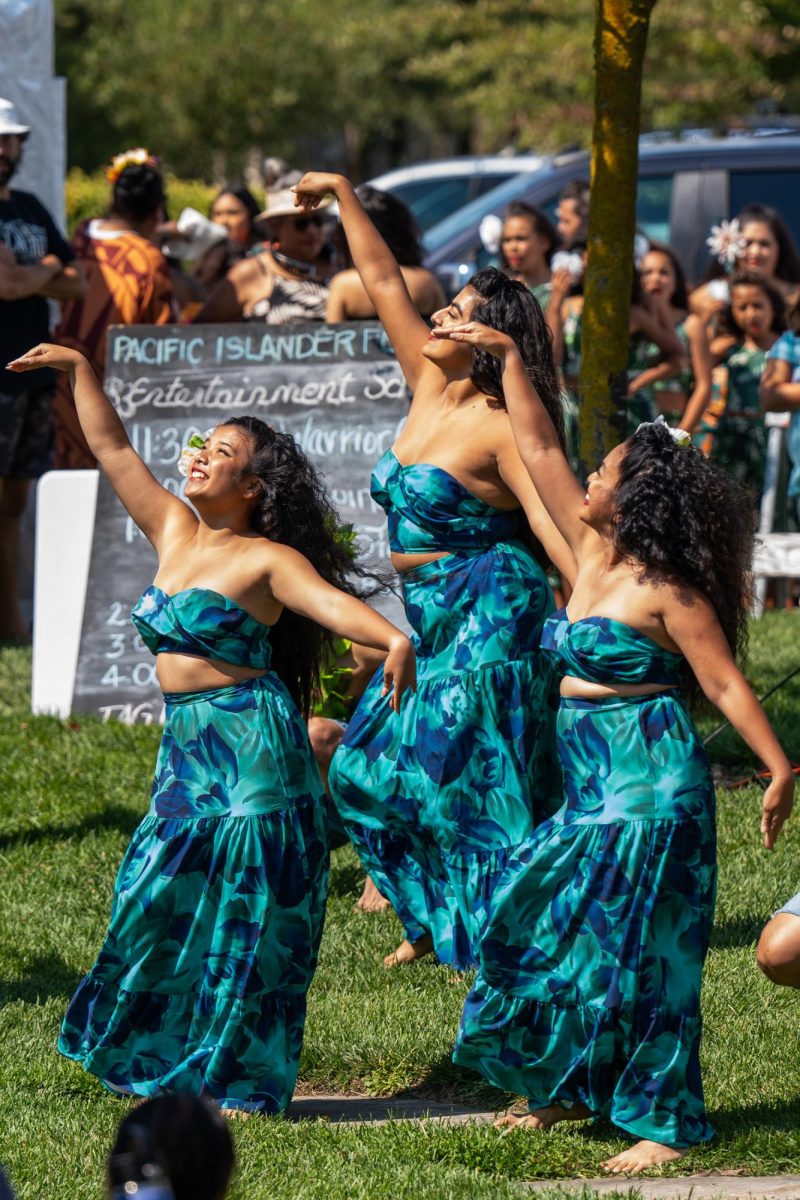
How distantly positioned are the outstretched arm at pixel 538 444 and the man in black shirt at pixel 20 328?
4763 mm

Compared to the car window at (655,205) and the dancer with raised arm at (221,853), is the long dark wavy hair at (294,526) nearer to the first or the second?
the dancer with raised arm at (221,853)

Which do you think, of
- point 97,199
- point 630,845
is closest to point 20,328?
point 630,845

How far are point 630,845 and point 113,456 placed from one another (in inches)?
61.8

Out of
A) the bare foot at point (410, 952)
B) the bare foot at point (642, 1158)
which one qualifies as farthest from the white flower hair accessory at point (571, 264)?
the bare foot at point (642, 1158)

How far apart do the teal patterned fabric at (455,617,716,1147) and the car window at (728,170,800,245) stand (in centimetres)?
831

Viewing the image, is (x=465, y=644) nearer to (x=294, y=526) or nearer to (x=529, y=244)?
(x=294, y=526)

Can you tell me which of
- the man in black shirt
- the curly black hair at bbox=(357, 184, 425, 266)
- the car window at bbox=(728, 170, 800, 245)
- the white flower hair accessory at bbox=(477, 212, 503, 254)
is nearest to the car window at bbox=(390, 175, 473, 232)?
the car window at bbox=(728, 170, 800, 245)

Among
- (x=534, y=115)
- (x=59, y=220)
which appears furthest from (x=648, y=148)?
(x=534, y=115)

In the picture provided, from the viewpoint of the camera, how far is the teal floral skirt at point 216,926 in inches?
161

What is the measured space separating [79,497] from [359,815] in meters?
3.35

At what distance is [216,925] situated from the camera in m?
4.11

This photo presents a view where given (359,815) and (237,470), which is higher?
(237,470)

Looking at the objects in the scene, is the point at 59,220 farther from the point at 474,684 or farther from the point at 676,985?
the point at 676,985

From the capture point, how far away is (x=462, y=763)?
4.94 metres
